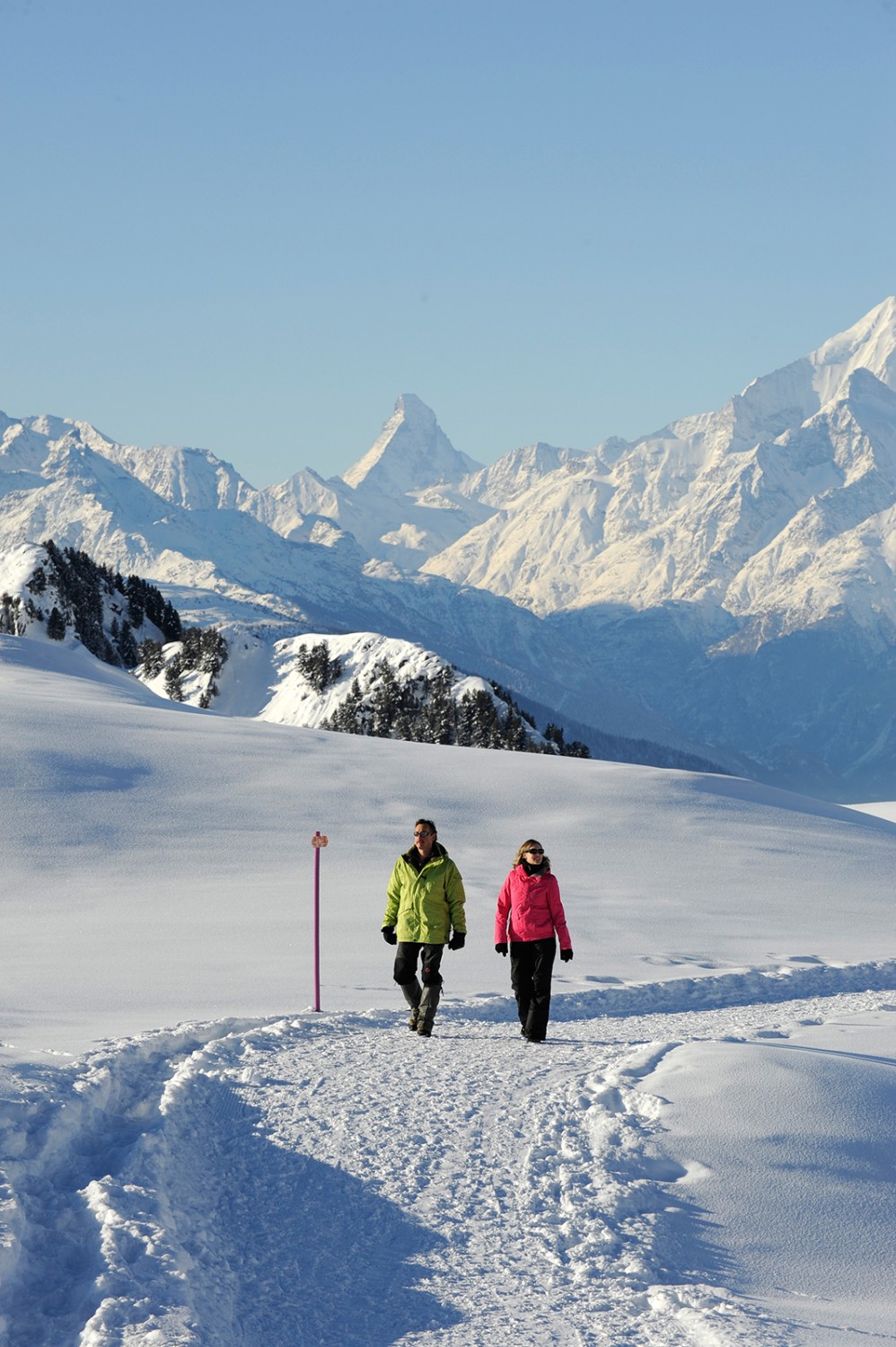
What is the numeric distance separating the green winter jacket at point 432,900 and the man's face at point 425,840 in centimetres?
7

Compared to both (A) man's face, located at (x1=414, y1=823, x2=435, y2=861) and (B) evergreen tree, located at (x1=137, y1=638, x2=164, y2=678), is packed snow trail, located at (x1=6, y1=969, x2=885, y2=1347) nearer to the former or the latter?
(A) man's face, located at (x1=414, y1=823, x2=435, y2=861)

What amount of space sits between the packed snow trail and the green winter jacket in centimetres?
145

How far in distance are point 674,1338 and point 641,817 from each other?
21.1 meters

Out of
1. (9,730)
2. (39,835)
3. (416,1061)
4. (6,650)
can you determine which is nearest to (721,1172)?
(416,1061)

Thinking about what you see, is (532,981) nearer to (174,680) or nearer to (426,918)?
(426,918)

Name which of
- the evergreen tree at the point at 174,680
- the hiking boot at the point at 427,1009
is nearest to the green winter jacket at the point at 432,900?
the hiking boot at the point at 427,1009

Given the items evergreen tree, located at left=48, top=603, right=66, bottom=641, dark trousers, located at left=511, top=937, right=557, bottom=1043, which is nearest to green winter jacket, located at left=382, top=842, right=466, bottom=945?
dark trousers, located at left=511, top=937, right=557, bottom=1043

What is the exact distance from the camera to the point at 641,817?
27469 millimetres

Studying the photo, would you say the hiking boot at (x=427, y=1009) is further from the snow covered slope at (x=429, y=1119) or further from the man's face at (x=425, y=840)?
the man's face at (x=425, y=840)

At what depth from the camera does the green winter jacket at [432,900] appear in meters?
12.8

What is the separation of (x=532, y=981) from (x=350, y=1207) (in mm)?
4901

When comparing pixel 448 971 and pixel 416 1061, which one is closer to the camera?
pixel 416 1061

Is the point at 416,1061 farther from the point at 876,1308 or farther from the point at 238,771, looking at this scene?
the point at 238,771

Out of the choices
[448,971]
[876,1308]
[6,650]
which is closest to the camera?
[876,1308]
